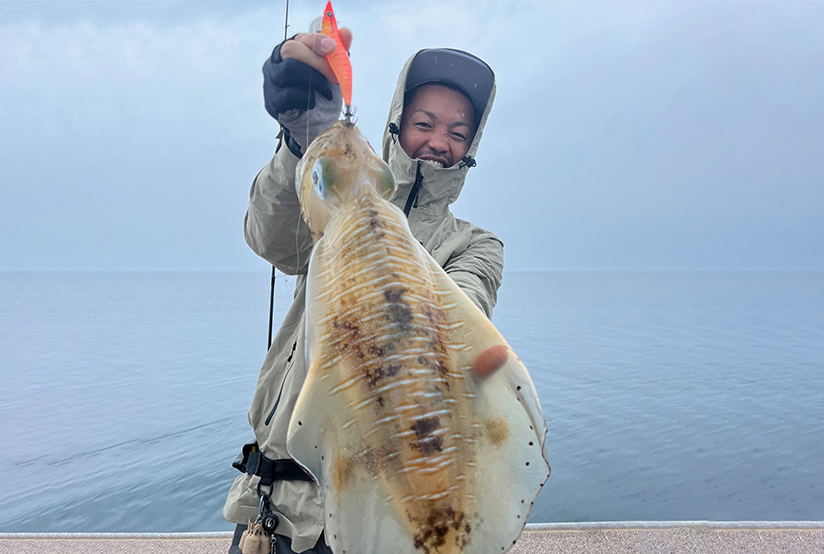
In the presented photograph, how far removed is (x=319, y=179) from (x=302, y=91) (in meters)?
0.43

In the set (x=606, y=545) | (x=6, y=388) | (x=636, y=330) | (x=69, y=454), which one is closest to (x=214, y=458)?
(x=69, y=454)

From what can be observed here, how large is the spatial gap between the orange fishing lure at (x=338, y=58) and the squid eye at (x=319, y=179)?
0.23m

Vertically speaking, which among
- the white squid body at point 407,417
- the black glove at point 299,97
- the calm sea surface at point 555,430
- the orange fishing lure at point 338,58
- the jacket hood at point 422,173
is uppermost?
the orange fishing lure at point 338,58

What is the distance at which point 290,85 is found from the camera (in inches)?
62.9

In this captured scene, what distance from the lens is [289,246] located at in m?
2.23

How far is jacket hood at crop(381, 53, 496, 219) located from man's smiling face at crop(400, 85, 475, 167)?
5 centimetres

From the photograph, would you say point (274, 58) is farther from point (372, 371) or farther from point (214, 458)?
point (214, 458)

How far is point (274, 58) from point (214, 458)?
11505 mm

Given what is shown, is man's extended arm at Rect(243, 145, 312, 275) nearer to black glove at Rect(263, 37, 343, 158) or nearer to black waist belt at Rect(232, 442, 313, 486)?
black glove at Rect(263, 37, 343, 158)

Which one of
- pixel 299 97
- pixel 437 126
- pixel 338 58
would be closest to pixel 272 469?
pixel 299 97

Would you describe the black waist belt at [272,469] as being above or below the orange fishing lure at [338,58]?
below

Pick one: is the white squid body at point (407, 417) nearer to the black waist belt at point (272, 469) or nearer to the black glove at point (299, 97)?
the black glove at point (299, 97)

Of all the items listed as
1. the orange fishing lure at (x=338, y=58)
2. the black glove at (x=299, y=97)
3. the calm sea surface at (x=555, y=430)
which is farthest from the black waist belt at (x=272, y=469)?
the orange fishing lure at (x=338, y=58)

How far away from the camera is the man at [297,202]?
5.41 feet
